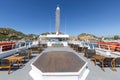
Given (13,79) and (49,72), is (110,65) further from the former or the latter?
(13,79)

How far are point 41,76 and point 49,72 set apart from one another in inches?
12.2

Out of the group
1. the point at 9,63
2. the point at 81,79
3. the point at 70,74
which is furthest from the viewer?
the point at 9,63

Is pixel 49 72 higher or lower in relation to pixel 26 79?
higher

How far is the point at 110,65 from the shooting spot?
258 inches

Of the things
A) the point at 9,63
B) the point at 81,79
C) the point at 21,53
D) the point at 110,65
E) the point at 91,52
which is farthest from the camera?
the point at 91,52

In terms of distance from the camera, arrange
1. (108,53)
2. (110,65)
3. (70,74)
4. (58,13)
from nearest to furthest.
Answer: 1. (70,74)
2. (110,65)
3. (108,53)
4. (58,13)

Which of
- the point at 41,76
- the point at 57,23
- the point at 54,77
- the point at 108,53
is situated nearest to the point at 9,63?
the point at 41,76

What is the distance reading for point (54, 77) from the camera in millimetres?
4191

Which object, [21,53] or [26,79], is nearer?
[26,79]

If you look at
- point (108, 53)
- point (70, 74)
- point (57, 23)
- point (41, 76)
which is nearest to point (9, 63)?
point (41, 76)

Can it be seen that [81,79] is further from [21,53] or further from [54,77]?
[21,53]

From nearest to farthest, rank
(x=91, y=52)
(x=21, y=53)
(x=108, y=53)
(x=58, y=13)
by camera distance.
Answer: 1. (x=21, y=53)
2. (x=91, y=52)
3. (x=108, y=53)
4. (x=58, y=13)

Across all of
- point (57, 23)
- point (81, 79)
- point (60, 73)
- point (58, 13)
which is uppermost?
point (58, 13)

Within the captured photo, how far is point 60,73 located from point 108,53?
7.13 meters
